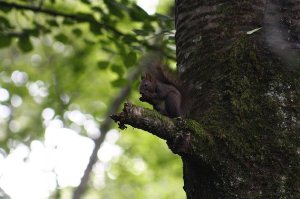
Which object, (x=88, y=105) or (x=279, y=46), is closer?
(x=279, y=46)

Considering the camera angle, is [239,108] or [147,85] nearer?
[239,108]

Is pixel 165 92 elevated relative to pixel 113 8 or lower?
elevated

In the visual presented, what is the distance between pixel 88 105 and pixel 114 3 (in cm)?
953

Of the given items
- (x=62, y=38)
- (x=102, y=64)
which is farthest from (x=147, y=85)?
(x=62, y=38)

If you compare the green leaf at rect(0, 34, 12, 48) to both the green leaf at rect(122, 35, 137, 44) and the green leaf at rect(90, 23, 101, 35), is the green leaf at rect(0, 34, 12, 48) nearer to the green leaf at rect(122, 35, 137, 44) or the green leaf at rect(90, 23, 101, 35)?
the green leaf at rect(90, 23, 101, 35)

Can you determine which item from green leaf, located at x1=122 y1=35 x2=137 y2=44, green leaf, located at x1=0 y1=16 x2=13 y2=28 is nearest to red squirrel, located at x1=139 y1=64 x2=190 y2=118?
green leaf, located at x1=122 y1=35 x2=137 y2=44

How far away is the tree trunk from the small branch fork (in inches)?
3.0

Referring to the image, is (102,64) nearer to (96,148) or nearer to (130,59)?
(130,59)

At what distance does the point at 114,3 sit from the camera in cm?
362

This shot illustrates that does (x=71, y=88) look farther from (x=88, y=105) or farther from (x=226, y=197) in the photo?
(x=226, y=197)

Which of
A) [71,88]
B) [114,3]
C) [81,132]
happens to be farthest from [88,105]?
[114,3]

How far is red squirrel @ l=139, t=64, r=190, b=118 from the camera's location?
2227mm

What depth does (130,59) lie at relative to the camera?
385cm

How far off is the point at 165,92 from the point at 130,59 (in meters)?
1.54
